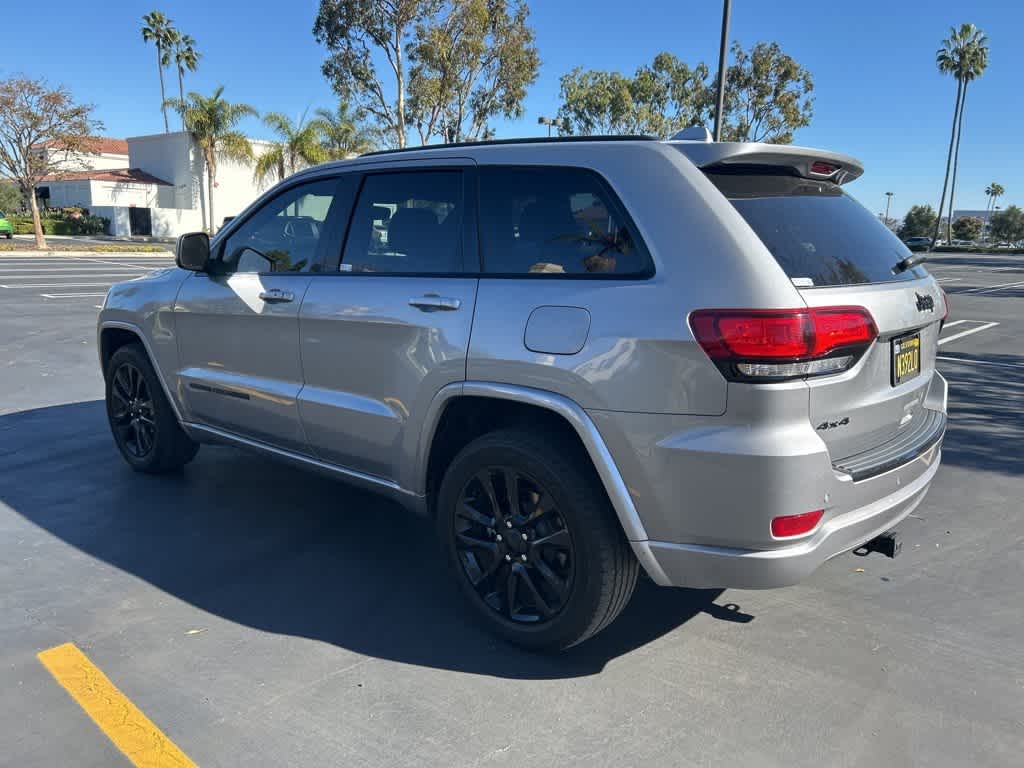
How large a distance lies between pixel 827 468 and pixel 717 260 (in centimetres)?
75

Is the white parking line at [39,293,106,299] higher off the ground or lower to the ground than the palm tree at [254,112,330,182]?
lower

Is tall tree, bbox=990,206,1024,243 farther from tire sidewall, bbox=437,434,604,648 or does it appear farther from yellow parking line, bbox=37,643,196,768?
yellow parking line, bbox=37,643,196,768

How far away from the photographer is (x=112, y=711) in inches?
107

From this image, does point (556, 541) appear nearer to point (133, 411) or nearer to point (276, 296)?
point (276, 296)

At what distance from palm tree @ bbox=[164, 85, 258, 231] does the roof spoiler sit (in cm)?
4020

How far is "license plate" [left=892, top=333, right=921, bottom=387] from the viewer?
9.49ft

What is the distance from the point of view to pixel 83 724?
264 centimetres

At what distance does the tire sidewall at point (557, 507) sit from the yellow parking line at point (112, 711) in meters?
1.21

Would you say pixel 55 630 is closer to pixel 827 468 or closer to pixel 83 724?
pixel 83 724

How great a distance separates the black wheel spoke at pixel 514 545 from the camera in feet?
9.78

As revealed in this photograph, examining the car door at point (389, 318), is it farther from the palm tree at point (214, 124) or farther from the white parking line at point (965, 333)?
the palm tree at point (214, 124)

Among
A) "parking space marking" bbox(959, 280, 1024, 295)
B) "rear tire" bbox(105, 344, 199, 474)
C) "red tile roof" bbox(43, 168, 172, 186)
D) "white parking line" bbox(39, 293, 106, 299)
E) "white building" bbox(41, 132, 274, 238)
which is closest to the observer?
"rear tire" bbox(105, 344, 199, 474)

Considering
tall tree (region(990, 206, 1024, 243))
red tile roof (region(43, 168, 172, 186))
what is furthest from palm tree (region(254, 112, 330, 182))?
tall tree (region(990, 206, 1024, 243))

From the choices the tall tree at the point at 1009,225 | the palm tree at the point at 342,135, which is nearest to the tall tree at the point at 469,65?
the palm tree at the point at 342,135
